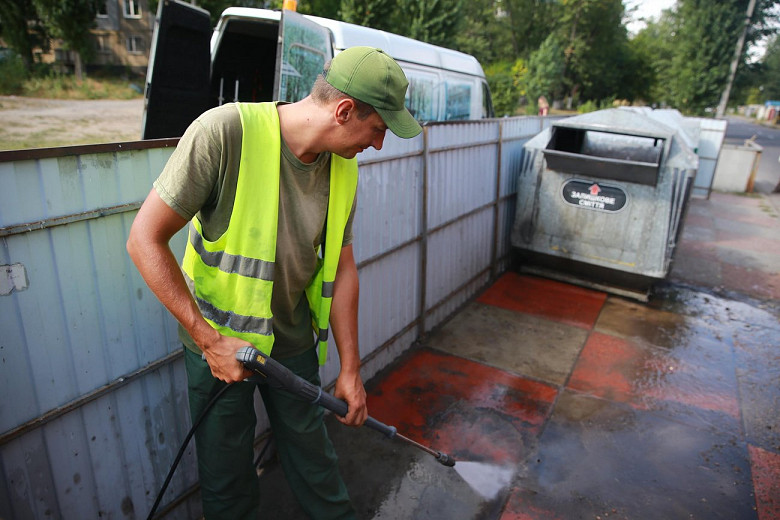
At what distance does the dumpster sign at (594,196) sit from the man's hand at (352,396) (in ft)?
14.1

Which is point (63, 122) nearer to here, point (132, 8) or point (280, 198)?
point (280, 198)

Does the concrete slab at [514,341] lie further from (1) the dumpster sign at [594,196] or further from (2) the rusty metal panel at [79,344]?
(2) the rusty metal panel at [79,344]

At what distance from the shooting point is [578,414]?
3559mm

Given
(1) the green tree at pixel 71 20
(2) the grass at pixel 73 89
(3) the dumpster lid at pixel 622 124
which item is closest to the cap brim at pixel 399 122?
(3) the dumpster lid at pixel 622 124

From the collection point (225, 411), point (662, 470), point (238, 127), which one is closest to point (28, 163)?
point (238, 127)

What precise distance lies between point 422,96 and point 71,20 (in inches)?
1106

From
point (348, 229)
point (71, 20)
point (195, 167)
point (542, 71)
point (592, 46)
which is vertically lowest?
point (348, 229)

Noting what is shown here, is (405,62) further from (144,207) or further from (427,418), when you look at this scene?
(144,207)

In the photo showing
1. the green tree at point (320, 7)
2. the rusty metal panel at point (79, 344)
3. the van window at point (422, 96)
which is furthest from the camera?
the green tree at point (320, 7)

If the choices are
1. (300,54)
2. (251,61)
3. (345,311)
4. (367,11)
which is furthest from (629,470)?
(367,11)

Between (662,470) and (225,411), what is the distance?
106 inches

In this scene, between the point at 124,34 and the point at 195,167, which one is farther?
the point at 124,34

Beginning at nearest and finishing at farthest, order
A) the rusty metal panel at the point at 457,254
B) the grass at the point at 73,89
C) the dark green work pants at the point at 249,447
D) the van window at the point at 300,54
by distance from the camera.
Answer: the dark green work pants at the point at 249,447
the van window at the point at 300,54
the rusty metal panel at the point at 457,254
the grass at the point at 73,89

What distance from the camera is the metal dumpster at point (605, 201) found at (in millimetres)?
5043
